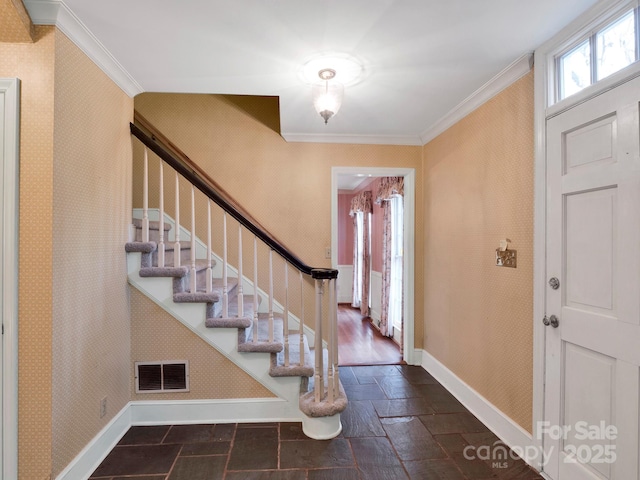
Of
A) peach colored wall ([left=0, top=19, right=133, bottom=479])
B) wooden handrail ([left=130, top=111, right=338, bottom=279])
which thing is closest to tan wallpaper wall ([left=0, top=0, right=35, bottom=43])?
peach colored wall ([left=0, top=19, right=133, bottom=479])

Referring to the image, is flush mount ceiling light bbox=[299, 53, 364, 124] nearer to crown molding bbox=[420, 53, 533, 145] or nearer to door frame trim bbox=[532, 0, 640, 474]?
crown molding bbox=[420, 53, 533, 145]

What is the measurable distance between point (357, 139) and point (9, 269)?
9.44 ft

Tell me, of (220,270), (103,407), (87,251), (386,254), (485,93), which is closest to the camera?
(87,251)

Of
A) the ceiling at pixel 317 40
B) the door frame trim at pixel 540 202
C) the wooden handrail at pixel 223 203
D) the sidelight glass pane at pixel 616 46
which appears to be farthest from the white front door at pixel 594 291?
the wooden handrail at pixel 223 203

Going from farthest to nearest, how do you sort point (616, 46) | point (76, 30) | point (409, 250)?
point (409, 250), point (76, 30), point (616, 46)

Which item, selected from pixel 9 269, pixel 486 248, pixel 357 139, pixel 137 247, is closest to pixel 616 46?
pixel 486 248

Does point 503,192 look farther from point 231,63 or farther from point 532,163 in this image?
point 231,63

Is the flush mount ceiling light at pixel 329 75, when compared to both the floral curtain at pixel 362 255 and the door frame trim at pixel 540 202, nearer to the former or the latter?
the door frame trim at pixel 540 202

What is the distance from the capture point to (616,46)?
1.50 metres

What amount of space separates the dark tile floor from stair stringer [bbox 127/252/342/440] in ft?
0.30

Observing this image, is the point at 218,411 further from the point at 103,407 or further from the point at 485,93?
the point at 485,93

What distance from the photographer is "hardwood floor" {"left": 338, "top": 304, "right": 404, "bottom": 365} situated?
3.65 m

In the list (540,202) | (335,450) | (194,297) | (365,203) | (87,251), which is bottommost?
(335,450)

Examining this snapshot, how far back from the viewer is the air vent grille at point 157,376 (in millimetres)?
2404
